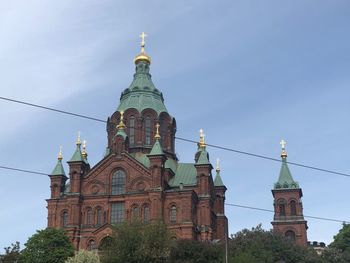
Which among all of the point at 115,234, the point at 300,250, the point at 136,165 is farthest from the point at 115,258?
the point at 300,250

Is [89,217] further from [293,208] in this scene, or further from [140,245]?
[293,208]

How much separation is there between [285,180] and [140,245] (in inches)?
1829

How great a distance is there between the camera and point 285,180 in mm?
93000

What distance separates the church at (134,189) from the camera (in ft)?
218

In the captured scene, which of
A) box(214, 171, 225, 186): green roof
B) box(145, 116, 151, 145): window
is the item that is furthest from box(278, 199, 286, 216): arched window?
box(145, 116, 151, 145): window

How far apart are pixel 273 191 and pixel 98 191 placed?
32474 millimetres

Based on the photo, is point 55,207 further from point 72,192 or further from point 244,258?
point 244,258

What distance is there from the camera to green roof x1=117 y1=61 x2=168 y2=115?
78000 millimetres

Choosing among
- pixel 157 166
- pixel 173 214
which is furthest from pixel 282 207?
pixel 157 166

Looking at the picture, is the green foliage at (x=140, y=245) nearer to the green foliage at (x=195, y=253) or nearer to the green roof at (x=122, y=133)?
the green foliage at (x=195, y=253)

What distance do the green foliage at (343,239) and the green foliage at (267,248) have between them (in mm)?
27062

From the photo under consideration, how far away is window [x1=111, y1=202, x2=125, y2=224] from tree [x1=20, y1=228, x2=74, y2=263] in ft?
26.9

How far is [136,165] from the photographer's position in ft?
227

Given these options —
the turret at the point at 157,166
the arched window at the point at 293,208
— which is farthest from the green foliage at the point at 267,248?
the arched window at the point at 293,208
